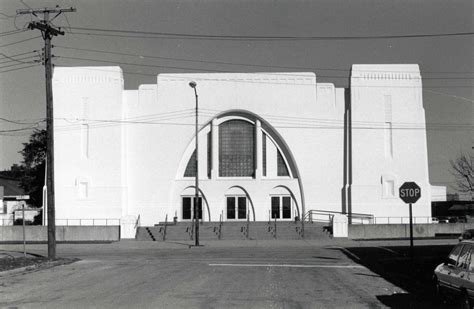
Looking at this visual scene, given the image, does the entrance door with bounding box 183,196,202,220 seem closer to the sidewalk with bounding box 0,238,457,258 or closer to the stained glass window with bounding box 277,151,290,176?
the stained glass window with bounding box 277,151,290,176

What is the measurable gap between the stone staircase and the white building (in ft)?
12.2

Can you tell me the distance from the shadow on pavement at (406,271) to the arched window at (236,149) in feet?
70.3

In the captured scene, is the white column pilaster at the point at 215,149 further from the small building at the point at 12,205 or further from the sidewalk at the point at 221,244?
the small building at the point at 12,205

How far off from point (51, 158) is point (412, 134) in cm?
3175

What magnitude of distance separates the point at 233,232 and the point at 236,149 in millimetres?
8894

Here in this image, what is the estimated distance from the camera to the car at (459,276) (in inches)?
484

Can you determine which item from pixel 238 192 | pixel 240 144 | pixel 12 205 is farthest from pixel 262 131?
pixel 12 205

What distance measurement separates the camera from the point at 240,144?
177 feet

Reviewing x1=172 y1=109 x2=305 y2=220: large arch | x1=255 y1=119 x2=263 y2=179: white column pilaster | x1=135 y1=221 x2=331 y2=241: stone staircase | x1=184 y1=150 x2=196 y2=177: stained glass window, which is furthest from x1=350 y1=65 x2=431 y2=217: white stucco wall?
x1=184 y1=150 x2=196 y2=177: stained glass window

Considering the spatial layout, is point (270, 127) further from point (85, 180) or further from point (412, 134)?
point (85, 180)

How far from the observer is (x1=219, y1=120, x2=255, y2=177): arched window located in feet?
176

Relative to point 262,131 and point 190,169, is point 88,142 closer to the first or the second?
point 190,169

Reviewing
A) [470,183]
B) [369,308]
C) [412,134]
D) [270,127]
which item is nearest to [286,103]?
[270,127]

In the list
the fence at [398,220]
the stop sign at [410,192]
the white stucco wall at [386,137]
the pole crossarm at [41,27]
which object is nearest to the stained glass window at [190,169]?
the white stucco wall at [386,137]
